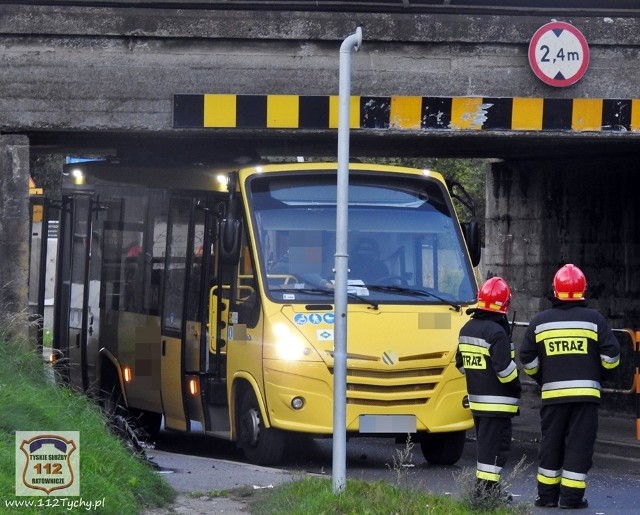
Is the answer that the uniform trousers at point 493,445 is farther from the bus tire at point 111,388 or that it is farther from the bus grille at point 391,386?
the bus tire at point 111,388

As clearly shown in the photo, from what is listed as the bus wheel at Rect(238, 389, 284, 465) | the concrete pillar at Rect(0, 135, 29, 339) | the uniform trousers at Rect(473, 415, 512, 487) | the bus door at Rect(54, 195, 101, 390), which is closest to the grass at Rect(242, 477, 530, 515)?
the uniform trousers at Rect(473, 415, 512, 487)

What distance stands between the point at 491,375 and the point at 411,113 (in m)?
4.02

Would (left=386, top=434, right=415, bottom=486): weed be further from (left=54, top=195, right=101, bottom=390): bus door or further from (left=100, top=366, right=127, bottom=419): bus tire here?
(left=54, top=195, right=101, bottom=390): bus door

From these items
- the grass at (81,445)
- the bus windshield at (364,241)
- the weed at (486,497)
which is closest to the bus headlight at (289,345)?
the bus windshield at (364,241)

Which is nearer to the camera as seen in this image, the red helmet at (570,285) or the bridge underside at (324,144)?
the red helmet at (570,285)

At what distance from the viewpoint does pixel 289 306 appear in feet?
38.9

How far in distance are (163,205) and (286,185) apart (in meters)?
1.98

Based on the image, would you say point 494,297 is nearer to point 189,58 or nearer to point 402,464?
point 402,464

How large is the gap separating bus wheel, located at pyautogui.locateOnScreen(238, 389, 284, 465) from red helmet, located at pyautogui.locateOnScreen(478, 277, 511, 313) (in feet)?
9.57

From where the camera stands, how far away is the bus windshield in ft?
39.8

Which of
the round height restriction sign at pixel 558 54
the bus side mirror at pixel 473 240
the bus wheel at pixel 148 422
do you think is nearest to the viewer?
the bus side mirror at pixel 473 240

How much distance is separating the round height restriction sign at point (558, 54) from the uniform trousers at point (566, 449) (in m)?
4.22

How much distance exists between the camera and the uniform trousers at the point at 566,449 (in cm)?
952

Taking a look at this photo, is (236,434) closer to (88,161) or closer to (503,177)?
(88,161)
